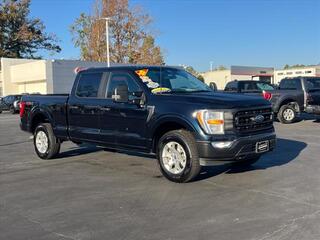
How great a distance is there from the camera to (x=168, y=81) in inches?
320

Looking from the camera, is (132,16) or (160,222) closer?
(160,222)

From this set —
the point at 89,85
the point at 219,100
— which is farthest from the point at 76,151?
the point at 219,100

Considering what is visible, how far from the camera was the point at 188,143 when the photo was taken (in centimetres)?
704

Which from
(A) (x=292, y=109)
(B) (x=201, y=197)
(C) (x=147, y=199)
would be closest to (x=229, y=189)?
(B) (x=201, y=197)

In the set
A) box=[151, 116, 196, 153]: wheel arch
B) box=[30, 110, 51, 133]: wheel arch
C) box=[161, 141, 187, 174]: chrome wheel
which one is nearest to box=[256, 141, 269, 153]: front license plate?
box=[151, 116, 196, 153]: wheel arch

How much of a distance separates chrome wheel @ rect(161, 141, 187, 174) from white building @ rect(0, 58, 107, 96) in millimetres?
40093

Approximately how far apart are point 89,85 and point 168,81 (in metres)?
1.81

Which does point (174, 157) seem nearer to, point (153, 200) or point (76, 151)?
point (153, 200)

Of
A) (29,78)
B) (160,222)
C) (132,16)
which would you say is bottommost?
(160,222)

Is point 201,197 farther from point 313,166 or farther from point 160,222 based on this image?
point 313,166

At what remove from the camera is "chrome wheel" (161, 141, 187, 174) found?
723cm

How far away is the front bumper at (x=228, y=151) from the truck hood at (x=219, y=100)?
541mm

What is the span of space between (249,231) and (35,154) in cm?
731

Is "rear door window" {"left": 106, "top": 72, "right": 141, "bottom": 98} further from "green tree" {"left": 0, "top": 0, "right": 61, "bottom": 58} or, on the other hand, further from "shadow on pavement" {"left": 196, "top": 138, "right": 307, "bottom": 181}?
"green tree" {"left": 0, "top": 0, "right": 61, "bottom": 58}
